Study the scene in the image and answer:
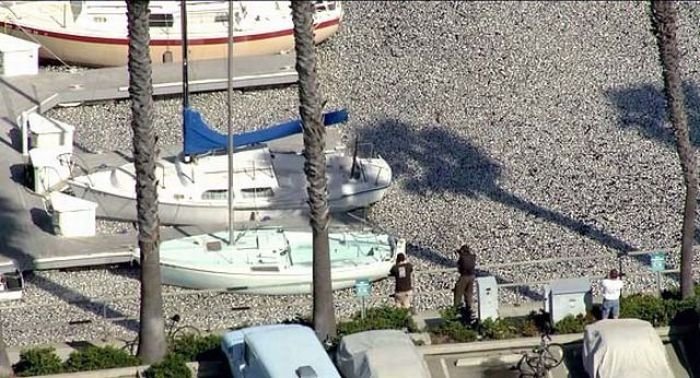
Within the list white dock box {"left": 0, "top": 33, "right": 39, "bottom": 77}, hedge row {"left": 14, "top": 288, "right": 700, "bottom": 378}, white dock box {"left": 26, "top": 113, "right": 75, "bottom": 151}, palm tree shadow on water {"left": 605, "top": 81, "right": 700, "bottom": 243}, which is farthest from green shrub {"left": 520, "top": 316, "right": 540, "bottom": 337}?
white dock box {"left": 0, "top": 33, "right": 39, "bottom": 77}

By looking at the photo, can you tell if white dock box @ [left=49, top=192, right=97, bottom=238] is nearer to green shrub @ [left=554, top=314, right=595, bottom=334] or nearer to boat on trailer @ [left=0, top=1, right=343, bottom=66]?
boat on trailer @ [left=0, top=1, right=343, bottom=66]

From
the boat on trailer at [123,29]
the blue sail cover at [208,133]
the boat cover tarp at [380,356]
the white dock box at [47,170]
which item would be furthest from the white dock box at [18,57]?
the boat cover tarp at [380,356]

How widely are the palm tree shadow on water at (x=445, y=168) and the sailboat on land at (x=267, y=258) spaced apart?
138 cm

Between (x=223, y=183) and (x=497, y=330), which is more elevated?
(x=223, y=183)

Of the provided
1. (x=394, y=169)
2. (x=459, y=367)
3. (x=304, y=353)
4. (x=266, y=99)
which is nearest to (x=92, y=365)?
(x=304, y=353)

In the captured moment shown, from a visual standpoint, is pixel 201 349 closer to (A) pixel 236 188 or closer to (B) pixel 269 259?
(B) pixel 269 259

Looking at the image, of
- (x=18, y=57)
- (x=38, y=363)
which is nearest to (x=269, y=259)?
(x=38, y=363)

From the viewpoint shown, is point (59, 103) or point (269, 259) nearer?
point (269, 259)

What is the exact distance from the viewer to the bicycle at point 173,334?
1283 inches

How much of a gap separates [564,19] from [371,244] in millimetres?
13097

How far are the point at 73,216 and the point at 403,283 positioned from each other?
677 cm

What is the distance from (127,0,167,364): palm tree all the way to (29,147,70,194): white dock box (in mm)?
7342

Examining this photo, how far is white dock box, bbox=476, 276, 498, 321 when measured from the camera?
32812 mm

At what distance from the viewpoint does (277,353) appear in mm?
30344
